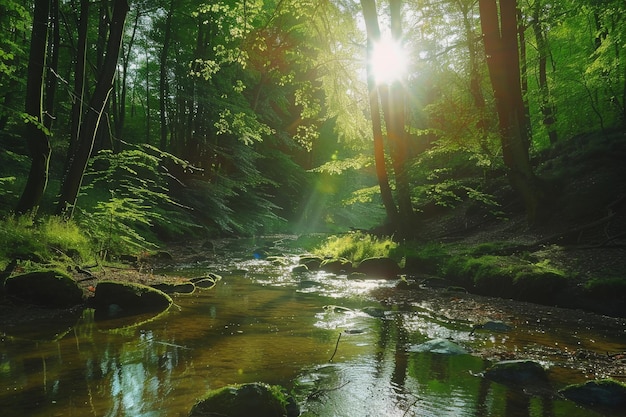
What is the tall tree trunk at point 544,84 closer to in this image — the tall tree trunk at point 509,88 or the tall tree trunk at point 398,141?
the tall tree trunk at point 509,88

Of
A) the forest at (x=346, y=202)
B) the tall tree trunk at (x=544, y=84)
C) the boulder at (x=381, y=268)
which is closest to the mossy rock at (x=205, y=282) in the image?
the forest at (x=346, y=202)

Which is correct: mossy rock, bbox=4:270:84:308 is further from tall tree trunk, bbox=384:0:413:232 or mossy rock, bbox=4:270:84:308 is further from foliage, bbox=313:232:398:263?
tall tree trunk, bbox=384:0:413:232

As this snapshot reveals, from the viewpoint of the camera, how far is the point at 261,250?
1775cm

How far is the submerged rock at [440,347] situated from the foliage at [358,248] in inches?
316

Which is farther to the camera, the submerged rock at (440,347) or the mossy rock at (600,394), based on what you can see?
the submerged rock at (440,347)

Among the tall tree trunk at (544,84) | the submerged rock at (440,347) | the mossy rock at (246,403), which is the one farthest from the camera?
the tall tree trunk at (544,84)

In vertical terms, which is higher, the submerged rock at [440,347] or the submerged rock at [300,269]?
the submerged rock at [300,269]

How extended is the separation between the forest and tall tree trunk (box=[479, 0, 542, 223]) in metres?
0.04

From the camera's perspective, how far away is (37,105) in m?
9.37

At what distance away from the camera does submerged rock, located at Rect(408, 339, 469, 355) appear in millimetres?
5348

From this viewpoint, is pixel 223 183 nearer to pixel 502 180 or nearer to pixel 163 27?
pixel 163 27

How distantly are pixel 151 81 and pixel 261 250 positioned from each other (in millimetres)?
20950

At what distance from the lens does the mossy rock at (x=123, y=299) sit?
7031 mm

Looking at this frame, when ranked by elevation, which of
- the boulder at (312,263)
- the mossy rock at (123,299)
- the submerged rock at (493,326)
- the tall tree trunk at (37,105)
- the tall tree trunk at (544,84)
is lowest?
the submerged rock at (493,326)
